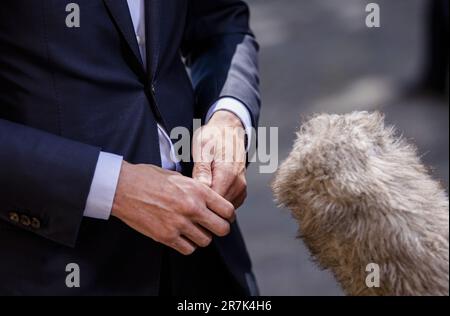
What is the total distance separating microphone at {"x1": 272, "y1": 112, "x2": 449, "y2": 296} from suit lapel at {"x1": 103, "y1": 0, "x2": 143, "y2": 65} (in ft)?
1.78

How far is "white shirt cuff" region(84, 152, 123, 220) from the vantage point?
5.90 ft

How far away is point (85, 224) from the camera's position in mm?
1964

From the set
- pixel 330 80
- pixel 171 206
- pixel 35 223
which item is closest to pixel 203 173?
pixel 171 206

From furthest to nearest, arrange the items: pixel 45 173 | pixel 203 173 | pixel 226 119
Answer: pixel 226 119 < pixel 203 173 < pixel 45 173

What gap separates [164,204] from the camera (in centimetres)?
180

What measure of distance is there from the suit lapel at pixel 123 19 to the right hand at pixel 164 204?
0.28 meters

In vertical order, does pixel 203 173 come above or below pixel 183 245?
above

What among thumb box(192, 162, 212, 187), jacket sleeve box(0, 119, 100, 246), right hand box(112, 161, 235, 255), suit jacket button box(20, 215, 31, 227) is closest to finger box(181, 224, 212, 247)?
right hand box(112, 161, 235, 255)

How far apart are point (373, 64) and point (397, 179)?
5.76 m

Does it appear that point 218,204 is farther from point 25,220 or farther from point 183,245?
point 25,220

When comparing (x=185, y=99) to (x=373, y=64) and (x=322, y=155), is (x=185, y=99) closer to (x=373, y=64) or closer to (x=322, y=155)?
(x=322, y=155)

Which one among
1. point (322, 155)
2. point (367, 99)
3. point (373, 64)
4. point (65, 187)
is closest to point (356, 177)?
point (322, 155)

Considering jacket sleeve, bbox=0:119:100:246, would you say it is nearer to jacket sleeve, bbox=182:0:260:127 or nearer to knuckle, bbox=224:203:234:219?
knuckle, bbox=224:203:234:219

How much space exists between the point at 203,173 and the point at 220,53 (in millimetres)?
483
